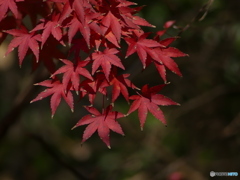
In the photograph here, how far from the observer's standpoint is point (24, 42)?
1.14m

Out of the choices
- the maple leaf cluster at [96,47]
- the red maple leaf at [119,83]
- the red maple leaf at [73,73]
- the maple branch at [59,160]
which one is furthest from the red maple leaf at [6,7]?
the maple branch at [59,160]

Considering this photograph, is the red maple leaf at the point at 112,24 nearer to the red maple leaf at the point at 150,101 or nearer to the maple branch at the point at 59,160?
the red maple leaf at the point at 150,101

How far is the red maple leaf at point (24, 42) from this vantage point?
113cm

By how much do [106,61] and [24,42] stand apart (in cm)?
24

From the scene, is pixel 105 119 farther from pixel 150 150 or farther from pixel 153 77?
pixel 153 77

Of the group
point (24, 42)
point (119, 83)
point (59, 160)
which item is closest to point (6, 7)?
point (24, 42)

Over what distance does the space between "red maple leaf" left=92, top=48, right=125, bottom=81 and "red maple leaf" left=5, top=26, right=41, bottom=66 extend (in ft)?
0.52

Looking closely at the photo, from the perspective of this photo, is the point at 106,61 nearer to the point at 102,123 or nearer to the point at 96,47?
the point at 96,47

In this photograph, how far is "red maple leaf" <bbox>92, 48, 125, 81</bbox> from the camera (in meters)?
1.09

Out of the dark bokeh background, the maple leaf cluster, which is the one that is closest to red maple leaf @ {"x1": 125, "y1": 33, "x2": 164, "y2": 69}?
the maple leaf cluster

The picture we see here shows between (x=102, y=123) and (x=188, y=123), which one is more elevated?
(x=102, y=123)

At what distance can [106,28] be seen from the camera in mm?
1075

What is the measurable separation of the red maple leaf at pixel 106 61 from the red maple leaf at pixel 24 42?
160mm

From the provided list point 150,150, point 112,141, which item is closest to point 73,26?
point 150,150
